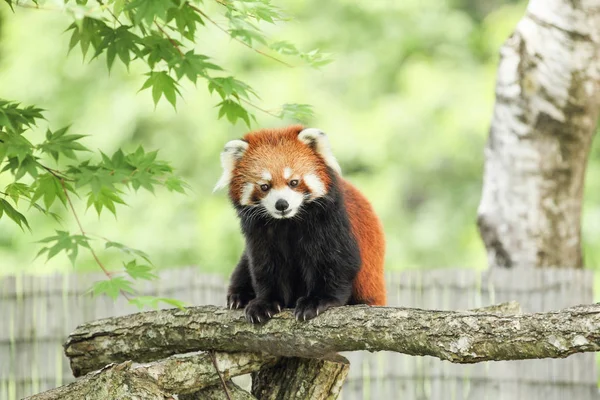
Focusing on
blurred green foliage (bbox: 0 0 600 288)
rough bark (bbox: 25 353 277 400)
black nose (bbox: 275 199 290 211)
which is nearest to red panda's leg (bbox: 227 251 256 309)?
rough bark (bbox: 25 353 277 400)

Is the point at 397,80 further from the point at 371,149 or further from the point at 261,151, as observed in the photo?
the point at 261,151

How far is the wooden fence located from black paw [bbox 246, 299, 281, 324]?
2.24 metres

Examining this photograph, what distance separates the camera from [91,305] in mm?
5469

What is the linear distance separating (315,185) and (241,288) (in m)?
0.67

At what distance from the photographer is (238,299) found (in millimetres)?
3521

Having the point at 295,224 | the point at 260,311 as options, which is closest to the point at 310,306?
the point at 260,311

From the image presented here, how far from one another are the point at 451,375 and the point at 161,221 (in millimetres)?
4416

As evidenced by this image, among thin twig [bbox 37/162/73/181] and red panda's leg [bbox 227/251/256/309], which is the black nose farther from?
thin twig [bbox 37/162/73/181]

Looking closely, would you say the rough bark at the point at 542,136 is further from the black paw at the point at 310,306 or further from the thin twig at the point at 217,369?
the thin twig at the point at 217,369

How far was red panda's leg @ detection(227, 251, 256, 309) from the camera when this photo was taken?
3507 millimetres

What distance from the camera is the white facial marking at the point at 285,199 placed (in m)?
3.12

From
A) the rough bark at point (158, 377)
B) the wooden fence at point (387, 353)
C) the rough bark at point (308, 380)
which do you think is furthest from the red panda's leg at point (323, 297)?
the wooden fence at point (387, 353)

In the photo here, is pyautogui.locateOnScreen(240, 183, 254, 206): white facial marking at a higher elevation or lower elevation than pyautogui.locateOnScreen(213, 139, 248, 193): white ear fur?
lower

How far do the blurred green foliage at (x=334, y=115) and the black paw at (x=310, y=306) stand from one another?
18.8ft
